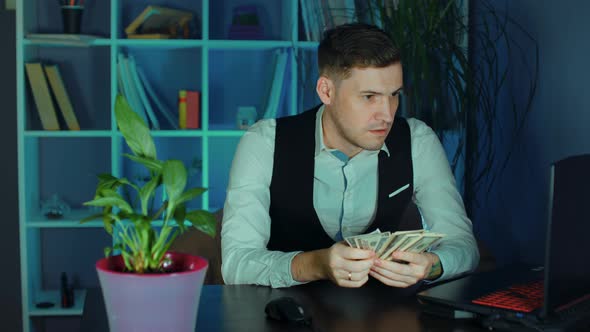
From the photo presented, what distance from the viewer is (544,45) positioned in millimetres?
2396

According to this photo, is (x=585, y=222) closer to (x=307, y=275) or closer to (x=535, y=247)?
(x=307, y=275)

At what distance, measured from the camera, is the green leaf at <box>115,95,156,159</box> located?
3.64 feet

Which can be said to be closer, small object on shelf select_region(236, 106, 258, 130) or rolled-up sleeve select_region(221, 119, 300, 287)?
rolled-up sleeve select_region(221, 119, 300, 287)

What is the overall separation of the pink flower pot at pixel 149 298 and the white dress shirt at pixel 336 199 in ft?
2.31

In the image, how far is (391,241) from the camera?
1592 millimetres

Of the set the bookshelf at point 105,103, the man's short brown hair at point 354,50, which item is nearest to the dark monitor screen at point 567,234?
the man's short brown hair at point 354,50

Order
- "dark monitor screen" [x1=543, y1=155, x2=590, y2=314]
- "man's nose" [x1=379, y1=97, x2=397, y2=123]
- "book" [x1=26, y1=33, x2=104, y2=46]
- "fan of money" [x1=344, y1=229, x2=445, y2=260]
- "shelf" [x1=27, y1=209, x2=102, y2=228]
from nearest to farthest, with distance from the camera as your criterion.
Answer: "dark monitor screen" [x1=543, y1=155, x2=590, y2=314], "fan of money" [x1=344, y1=229, x2=445, y2=260], "man's nose" [x1=379, y1=97, x2=397, y2=123], "book" [x1=26, y1=33, x2=104, y2=46], "shelf" [x1=27, y1=209, x2=102, y2=228]

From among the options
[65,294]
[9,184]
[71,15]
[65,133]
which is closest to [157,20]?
[71,15]

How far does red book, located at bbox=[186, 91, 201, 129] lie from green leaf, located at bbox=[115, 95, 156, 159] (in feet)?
7.90

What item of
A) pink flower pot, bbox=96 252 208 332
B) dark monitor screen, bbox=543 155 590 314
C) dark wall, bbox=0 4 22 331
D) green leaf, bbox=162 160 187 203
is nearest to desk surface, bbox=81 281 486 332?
dark monitor screen, bbox=543 155 590 314

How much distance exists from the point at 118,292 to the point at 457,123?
1.97 metres

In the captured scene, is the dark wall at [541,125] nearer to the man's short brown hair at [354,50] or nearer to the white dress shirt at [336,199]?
the white dress shirt at [336,199]

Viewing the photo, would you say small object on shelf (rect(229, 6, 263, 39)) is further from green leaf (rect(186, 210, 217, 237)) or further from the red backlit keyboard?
green leaf (rect(186, 210, 217, 237))

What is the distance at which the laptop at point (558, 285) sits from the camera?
1291mm
